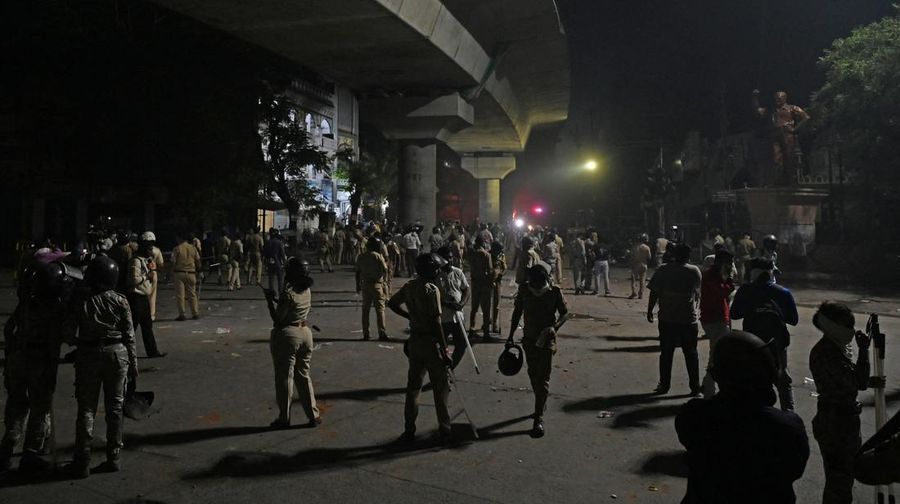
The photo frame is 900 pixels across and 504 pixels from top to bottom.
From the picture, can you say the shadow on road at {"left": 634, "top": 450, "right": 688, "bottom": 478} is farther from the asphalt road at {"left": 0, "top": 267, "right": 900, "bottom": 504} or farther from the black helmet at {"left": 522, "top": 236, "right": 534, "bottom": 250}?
the black helmet at {"left": 522, "top": 236, "right": 534, "bottom": 250}

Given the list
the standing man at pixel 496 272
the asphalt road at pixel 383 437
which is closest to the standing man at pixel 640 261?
the standing man at pixel 496 272

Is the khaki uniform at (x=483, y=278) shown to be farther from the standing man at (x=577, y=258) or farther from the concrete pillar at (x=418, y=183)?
the concrete pillar at (x=418, y=183)

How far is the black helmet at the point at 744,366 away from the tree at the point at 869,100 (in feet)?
85.2

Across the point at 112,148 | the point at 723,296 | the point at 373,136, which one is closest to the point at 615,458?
the point at 723,296

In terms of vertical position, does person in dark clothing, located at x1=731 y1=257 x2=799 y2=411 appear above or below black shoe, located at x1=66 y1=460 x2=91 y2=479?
above

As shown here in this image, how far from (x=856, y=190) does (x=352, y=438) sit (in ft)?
103

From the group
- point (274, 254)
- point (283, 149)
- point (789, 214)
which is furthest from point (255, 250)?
point (789, 214)

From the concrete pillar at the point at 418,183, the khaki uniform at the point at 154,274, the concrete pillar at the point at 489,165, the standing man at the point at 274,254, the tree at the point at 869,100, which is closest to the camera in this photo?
the khaki uniform at the point at 154,274

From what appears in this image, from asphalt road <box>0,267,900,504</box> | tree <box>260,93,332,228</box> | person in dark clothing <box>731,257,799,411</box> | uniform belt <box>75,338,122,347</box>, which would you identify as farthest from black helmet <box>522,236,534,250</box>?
tree <box>260,93,332,228</box>

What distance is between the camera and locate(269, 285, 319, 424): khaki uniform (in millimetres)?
5445

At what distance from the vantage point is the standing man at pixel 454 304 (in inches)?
286

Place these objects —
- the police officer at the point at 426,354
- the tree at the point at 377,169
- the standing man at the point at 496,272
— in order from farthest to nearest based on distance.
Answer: the tree at the point at 377,169 < the standing man at the point at 496,272 < the police officer at the point at 426,354

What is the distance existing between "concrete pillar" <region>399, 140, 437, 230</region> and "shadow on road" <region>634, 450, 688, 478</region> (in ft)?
62.1

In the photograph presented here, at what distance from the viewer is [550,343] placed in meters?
5.47
